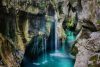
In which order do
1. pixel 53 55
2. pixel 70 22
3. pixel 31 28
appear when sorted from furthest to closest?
1. pixel 70 22
2. pixel 53 55
3. pixel 31 28

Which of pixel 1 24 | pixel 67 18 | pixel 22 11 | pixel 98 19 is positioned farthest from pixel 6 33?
pixel 67 18

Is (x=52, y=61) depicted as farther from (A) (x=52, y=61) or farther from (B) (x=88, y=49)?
(B) (x=88, y=49)

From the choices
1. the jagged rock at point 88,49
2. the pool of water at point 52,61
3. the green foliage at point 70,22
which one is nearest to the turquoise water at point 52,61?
the pool of water at point 52,61

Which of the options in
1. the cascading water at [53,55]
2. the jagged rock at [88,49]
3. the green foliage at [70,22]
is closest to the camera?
the jagged rock at [88,49]

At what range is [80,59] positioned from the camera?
1043cm

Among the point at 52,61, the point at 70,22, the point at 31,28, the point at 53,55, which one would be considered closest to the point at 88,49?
the point at 31,28

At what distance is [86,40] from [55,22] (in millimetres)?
19044

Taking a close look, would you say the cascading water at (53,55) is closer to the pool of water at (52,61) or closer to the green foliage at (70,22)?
the pool of water at (52,61)

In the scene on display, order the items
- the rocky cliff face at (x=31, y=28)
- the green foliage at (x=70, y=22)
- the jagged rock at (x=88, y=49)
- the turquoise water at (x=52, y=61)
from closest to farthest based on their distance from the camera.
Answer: the jagged rock at (x=88, y=49) < the rocky cliff face at (x=31, y=28) < the turquoise water at (x=52, y=61) < the green foliage at (x=70, y=22)

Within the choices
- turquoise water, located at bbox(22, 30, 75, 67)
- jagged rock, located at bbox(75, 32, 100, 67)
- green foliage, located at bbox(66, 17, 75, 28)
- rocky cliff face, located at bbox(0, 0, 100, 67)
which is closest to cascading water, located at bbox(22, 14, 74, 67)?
turquoise water, located at bbox(22, 30, 75, 67)

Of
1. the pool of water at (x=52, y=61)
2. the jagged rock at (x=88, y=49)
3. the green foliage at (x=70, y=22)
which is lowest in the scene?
the pool of water at (x=52, y=61)

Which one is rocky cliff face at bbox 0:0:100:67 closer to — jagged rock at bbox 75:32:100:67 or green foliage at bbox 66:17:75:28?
jagged rock at bbox 75:32:100:67

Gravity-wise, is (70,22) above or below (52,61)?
above

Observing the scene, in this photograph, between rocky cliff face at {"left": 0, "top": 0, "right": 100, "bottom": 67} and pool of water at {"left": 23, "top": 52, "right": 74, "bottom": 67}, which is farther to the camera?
pool of water at {"left": 23, "top": 52, "right": 74, "bottom": 67}
